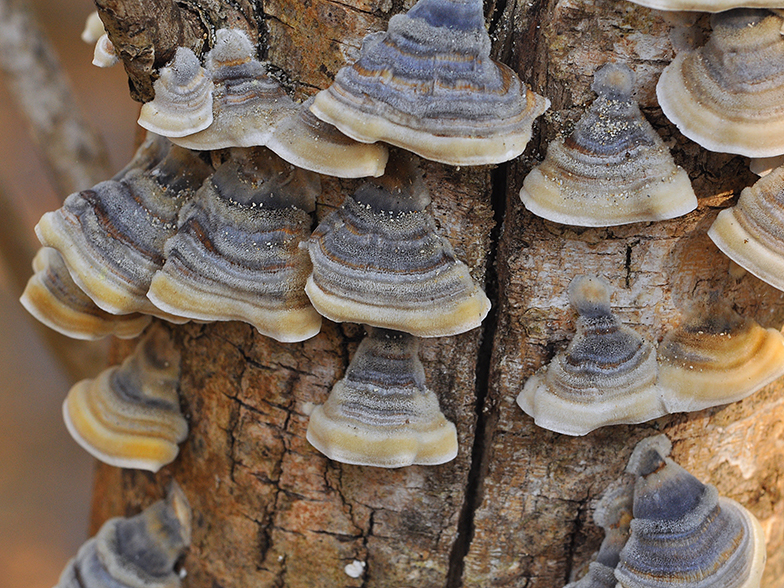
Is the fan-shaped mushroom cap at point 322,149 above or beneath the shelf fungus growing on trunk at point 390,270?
above

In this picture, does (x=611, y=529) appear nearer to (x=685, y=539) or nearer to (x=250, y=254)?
(x=685, y=539)

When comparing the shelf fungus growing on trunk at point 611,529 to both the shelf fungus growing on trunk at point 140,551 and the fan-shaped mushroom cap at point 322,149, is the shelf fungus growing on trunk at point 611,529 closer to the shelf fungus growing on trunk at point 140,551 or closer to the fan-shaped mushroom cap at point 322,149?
the fan-shaped mushroom cap at point 322,149

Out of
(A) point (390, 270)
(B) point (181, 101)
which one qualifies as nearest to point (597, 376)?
(A) point (390, 270)

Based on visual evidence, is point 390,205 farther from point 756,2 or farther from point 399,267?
point 756,2

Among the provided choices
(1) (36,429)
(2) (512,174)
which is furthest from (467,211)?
→ (1) (36,429)

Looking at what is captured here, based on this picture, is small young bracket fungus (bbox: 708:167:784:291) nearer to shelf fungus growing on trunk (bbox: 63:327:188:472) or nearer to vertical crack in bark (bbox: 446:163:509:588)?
vertical crack in bark (bbox: 446:163:509:588)

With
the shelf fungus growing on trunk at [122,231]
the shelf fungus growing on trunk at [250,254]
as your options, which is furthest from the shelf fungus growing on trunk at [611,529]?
the shelf fungus growing on trunk at [122,231]
